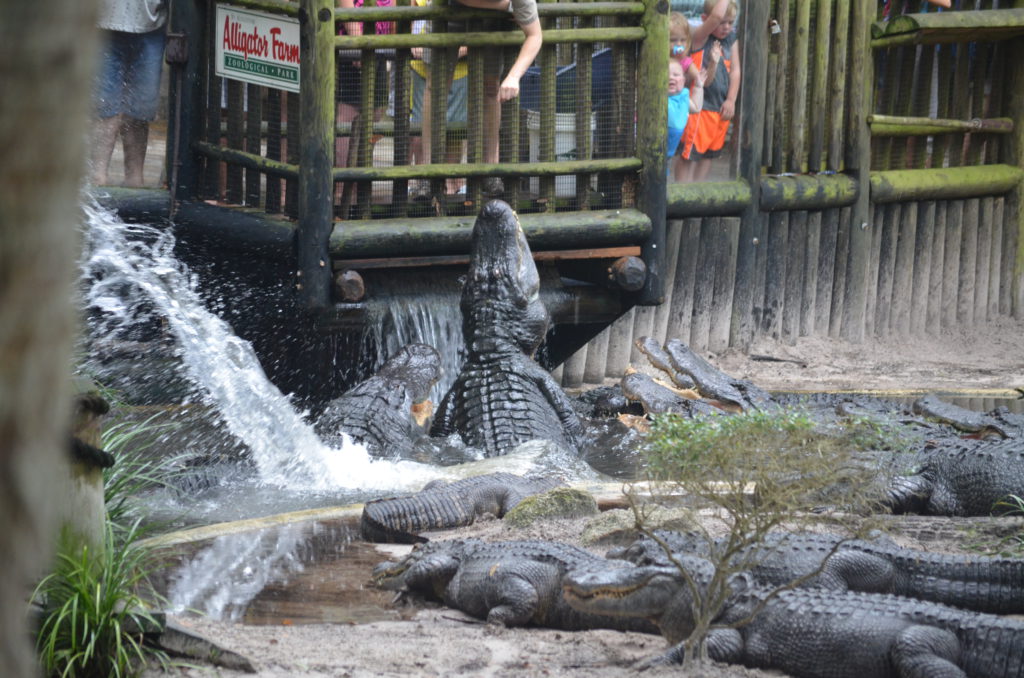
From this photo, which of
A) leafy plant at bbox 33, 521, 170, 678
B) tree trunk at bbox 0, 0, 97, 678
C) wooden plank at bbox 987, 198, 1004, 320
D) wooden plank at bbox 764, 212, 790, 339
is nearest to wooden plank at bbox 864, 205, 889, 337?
wooden plank at bbox 764, 212, 790, 339

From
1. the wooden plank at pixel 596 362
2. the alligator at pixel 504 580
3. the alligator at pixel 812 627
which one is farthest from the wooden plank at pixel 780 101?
the alligator at pixel 812 627

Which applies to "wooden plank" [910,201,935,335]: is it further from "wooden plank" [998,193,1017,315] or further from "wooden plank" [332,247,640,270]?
"wooden plank" [332,247,640,270]

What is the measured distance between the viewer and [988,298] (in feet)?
35.0

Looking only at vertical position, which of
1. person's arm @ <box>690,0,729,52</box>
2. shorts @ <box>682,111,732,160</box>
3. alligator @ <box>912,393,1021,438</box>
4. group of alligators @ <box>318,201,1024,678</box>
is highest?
person's arm @ <box>690,0,729,52</box>

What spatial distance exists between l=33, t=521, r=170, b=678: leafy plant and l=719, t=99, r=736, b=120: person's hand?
685cm

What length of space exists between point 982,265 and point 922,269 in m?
0.77

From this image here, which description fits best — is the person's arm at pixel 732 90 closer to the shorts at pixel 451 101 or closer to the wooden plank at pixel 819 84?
the wooden plank at pixel 819 84

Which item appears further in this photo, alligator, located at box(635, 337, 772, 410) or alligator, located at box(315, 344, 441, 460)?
alligator, located at box(635, 337, 772, 410)

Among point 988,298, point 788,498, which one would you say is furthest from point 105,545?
point 988,298

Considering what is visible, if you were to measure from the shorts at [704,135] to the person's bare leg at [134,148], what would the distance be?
149 inches

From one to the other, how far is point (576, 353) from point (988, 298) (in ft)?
14.1

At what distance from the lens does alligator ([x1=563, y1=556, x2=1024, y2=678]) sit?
9.50ft

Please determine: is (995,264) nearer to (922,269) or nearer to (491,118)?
(922,269)

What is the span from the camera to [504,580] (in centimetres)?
347
